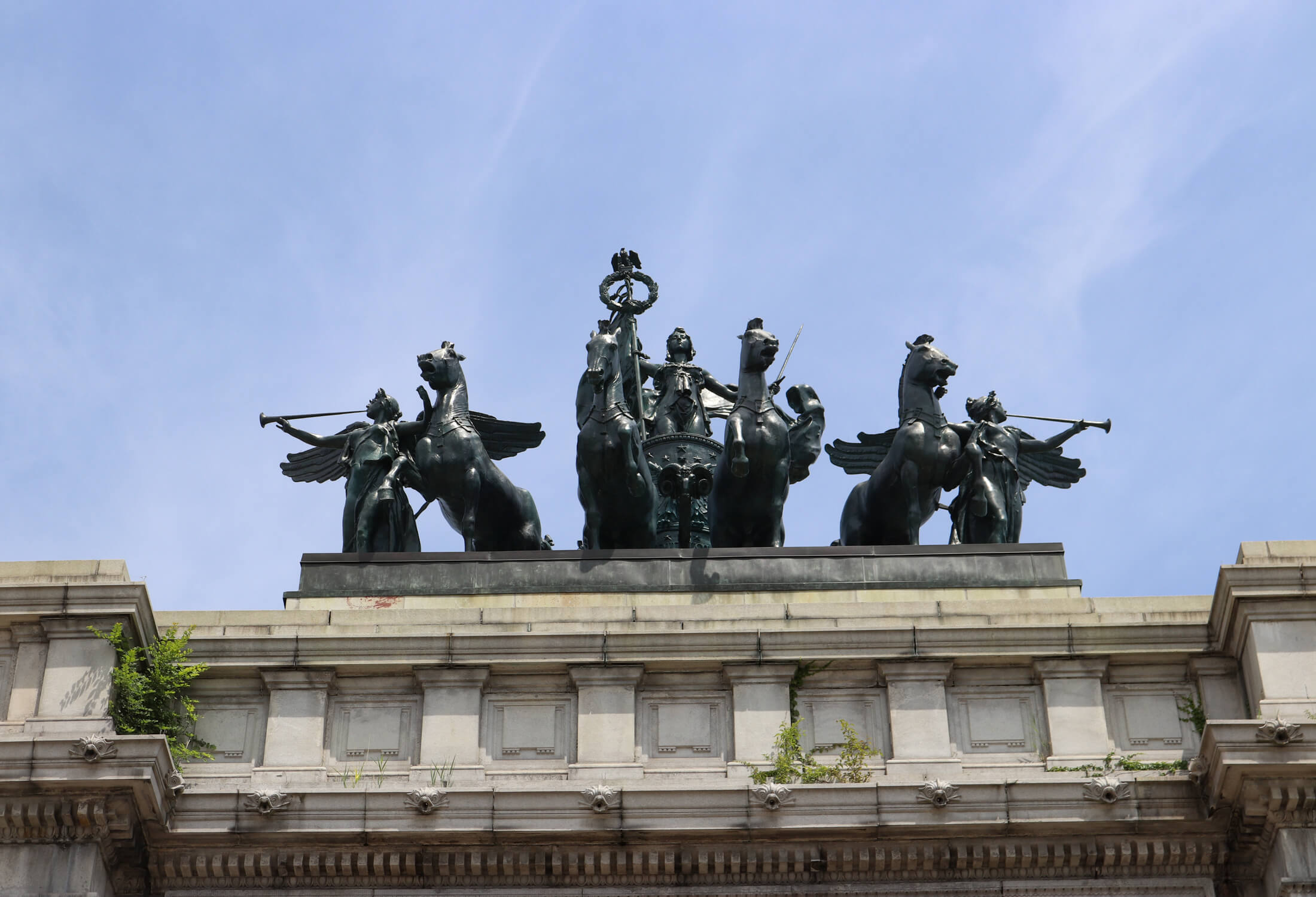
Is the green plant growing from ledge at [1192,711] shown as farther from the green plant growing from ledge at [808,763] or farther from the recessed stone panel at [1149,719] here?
the green plant growing from ledge at [808,763]

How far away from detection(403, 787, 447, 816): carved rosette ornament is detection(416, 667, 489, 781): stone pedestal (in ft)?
2.73

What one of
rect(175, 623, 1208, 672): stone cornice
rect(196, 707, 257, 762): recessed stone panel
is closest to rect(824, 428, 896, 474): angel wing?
rect(175, 623, 1208, 672): stone cornice

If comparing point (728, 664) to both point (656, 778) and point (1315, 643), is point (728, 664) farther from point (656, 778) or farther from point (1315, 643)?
point (1315, 643)

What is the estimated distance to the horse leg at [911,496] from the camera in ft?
102

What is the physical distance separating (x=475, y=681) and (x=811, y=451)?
762 cm

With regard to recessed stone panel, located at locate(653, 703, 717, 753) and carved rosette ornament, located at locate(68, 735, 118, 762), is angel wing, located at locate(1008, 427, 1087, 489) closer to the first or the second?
recessed stone panel, located at locate(653, 703, 717, 753)

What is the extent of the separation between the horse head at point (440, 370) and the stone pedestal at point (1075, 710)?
9335mm

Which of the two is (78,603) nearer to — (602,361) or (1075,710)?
(602,361)

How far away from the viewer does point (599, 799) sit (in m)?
25.7

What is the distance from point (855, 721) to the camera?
27.2 m

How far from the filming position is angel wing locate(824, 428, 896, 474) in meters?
34.5

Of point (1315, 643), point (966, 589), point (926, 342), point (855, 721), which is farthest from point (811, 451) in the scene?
point (1315, 643)

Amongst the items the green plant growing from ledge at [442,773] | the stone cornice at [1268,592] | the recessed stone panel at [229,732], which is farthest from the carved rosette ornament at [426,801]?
the stone cornice at [1268,592]

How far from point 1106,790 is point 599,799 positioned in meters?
5.56
